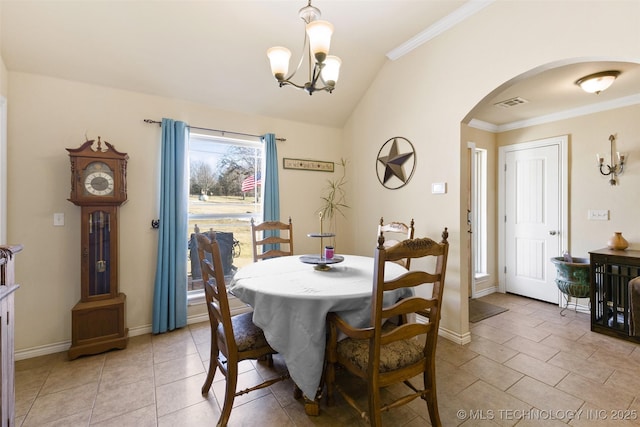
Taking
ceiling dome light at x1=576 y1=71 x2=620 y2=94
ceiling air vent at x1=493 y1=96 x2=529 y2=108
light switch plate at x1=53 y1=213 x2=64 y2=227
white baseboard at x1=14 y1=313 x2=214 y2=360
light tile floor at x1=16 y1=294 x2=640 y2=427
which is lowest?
light tile floor at x1=16 y1=294 x2=640 y2=427

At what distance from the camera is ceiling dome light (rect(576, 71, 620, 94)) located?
2.63m

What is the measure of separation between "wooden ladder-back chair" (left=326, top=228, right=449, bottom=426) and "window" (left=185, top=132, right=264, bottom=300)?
2.15 metres

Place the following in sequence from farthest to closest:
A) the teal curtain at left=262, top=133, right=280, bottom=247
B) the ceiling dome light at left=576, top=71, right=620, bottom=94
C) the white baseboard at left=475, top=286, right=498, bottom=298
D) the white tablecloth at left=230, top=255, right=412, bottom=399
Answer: the white baseboard at left=475, top=286, right=498, bottom=298
the teal curtain at left=262, top=133, right=280, bottom=247
the ceiling dome light at left=576, top=71, right=620, bottom=94
the white tablecloth at left=230, top=255, right=412, bottom=399

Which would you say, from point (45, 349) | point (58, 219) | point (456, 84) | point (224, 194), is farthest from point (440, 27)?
point (45, 349)

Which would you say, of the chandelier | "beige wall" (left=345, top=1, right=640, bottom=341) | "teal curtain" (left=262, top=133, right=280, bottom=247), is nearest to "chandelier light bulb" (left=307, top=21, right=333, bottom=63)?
the chandelier

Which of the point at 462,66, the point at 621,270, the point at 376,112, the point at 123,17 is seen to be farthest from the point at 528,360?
the point at 123,17

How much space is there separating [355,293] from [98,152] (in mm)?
2470

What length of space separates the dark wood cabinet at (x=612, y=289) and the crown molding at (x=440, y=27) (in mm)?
2685

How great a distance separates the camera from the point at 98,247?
8.34 ft

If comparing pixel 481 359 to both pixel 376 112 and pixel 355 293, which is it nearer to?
pixel 355 293

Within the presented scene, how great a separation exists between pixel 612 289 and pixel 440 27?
3.12 meters

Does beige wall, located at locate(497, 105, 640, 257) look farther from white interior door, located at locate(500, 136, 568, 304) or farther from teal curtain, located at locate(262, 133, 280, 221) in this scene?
teal curtain, located at locate(262, 133, 280, 221)

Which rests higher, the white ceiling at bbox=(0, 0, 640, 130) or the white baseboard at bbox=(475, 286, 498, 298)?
the white ceiling at bbox=(0, 0, 640, 130)

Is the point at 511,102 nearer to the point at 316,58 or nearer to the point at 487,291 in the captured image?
the point at 487,291
